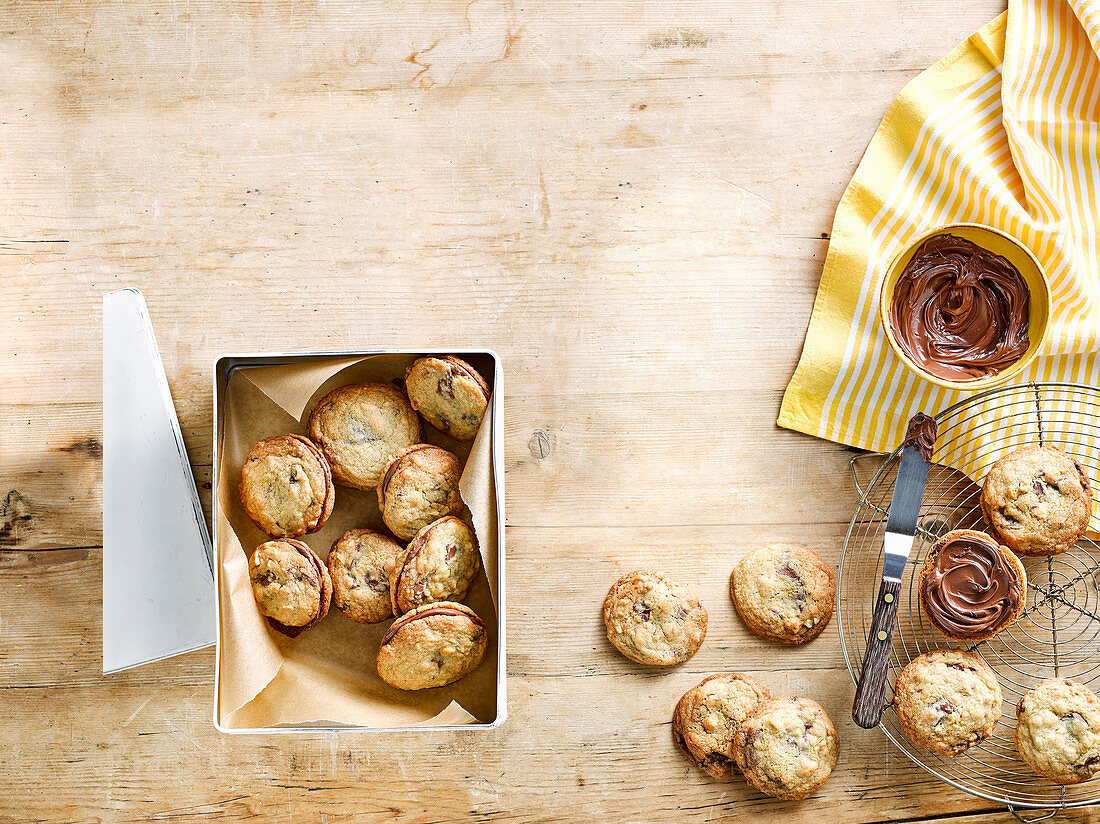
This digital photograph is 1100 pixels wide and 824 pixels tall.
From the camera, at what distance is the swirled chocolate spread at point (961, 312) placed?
172 cm

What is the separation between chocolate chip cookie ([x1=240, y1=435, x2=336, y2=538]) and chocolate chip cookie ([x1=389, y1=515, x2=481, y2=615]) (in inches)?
8.6

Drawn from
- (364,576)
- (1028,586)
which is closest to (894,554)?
(1028,586)

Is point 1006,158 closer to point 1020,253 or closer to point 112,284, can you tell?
point 1020,253

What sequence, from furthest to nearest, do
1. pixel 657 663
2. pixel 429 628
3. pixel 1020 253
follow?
pixel 657 663 < pixel 1020 253 < pixel 429 628

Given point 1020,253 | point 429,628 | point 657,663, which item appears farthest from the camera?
point 657,663

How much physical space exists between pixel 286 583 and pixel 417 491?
0.32 meters

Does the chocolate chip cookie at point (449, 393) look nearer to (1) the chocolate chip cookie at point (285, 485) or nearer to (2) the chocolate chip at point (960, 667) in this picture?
(1) the chocolate chip cookie at point (285, 485)

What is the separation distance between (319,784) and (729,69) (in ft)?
6.32

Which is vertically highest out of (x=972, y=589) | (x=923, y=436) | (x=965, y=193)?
(x=965, y=193)

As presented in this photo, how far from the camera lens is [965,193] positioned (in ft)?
6.20

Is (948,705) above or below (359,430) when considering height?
below

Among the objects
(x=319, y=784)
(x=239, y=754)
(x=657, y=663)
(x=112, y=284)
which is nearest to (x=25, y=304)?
(x=112, y=284)

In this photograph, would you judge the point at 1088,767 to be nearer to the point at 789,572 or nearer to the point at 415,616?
the point at 789,572

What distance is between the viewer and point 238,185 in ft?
6.37
